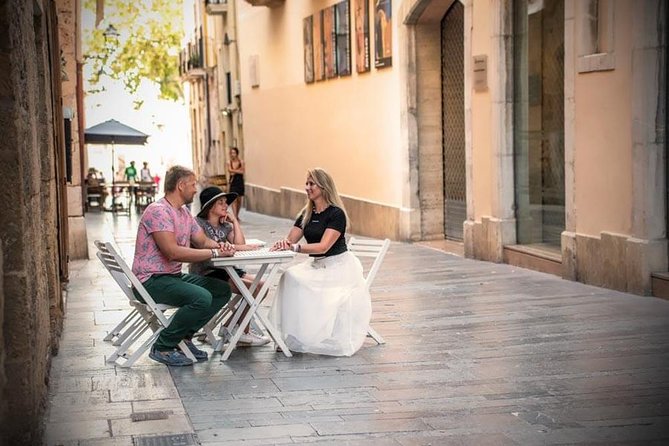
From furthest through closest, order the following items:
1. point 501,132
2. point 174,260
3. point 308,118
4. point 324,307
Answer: point 308,118 < point 501,132 < point 324,307 < point 174,260

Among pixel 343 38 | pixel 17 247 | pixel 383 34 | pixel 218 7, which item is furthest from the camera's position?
pixel 218 7

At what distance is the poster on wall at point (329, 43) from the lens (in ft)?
74.2

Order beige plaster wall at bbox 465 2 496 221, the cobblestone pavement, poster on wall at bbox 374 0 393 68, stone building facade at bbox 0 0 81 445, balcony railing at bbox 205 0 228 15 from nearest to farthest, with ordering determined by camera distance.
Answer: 1. stone building facade at bbox 0 0 81 445
2. the cobblestone pavement
3. beige plaster wall at bbox 465 2 496 221
4. poster on wall at bbox 374 0 393 68
5. balcony railing at bbox 205 0 228 15

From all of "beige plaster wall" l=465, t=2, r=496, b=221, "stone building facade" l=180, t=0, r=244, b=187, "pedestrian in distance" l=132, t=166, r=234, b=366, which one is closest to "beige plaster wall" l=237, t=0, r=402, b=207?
"stone building facade" l=180, t=0, r=244, b=187

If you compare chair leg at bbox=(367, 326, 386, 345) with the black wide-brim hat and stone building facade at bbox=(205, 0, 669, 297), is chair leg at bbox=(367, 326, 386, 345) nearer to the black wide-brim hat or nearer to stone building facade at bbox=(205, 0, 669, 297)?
the black wide-brim hat

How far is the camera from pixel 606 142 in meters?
12.6

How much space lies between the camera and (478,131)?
15969 millimetres

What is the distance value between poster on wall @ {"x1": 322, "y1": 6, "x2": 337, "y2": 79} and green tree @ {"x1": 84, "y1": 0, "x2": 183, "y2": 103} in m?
18.8

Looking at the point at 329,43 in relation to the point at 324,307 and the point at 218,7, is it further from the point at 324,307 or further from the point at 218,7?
the point at 324,307

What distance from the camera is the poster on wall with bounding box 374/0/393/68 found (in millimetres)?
19234

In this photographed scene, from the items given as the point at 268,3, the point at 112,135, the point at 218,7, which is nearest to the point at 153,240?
the point at 268,3

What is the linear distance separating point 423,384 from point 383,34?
39.6 feet

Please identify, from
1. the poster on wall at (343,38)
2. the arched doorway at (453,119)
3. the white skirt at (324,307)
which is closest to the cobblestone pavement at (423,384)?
the white skirt at (324,307)

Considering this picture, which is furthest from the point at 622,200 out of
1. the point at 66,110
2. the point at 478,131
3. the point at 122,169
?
the point at 122,169
